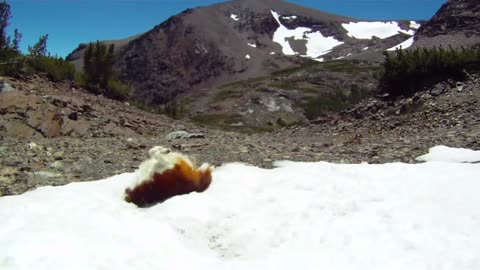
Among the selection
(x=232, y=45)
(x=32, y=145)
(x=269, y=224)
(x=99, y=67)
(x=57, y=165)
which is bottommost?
(x=269, y=224)

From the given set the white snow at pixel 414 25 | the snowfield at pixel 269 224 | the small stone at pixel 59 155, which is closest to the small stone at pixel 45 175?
the snowfield at pixel 269 224

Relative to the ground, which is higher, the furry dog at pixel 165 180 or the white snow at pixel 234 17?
the white snow at pixel 234 17

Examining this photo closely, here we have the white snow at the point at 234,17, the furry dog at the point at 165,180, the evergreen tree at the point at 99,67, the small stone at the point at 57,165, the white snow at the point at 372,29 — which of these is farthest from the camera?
the white snow at the point at 372,29

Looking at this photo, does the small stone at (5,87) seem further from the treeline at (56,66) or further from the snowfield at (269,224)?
the snowfield at (269,224)

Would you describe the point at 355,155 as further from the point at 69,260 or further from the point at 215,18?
the point at 215,18

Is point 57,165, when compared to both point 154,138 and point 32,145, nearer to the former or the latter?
point 32,145

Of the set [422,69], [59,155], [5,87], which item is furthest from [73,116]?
[422,69]
